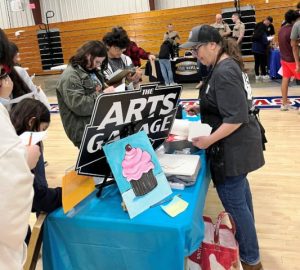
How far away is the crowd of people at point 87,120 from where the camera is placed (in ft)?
2.70

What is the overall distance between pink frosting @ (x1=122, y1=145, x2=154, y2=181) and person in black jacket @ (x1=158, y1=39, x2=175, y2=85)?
22.1 feet

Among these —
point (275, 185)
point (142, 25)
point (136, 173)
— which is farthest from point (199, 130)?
point (142, 25)

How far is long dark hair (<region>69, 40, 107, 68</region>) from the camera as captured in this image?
7.20 feet

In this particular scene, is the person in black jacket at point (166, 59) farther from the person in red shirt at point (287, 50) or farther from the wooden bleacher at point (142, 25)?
the wooden bleacher at point (142, 25)

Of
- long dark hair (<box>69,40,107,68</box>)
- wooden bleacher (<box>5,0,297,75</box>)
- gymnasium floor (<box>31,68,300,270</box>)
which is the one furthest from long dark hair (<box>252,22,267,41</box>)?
long dark hair (<box>69,40,107,68</box>)

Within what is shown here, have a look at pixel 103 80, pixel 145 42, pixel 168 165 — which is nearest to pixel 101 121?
pixel 168 165

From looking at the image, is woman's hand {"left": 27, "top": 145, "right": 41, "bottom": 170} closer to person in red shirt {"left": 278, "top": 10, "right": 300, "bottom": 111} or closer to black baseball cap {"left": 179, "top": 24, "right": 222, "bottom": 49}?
black baseball cap {"left": 179, "top": 24, "right": 222, "bottom": 49}

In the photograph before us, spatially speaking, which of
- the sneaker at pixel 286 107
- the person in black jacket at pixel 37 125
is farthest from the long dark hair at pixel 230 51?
the sneaker at pixel 286 107

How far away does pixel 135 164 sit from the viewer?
141cm

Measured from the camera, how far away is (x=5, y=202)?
2.59 feet

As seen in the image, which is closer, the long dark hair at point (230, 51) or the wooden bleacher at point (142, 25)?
the long dark hair at point (230, 51)

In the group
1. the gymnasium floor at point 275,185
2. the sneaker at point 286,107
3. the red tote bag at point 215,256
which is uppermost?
the red tote bag at point 215,256

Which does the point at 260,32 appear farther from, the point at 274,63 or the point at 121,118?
the point at 121,118

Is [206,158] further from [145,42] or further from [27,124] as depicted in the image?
[145,42]
